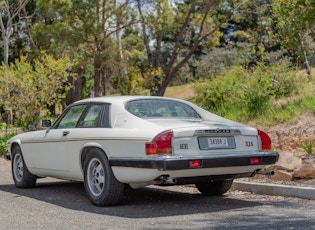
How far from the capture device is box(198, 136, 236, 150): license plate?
7099mm

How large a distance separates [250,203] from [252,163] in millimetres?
624

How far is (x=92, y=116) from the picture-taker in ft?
26.9

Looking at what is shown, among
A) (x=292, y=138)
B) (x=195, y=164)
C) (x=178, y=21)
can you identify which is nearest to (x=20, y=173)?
(x=195, y=164)

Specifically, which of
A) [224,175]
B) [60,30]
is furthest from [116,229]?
[60,30]

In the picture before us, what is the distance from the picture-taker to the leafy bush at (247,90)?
47.5 feet

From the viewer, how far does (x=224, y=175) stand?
7.43 metres

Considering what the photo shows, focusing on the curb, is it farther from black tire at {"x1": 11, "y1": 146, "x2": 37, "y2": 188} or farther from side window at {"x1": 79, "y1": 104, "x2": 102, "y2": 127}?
black tire at {"x1": 11, "y1": 146, "x2": 37, "y2": 188}

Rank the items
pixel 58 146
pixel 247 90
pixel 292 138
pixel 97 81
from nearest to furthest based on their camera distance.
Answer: pixel 58 146
pixel 292 138
pixel 247 90
pixel 97 81

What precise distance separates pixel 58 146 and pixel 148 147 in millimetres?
2205

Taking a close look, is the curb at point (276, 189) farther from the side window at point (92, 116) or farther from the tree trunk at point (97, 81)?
the tree trunk at point (97, 81)

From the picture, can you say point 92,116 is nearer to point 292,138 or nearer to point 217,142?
point 217,142

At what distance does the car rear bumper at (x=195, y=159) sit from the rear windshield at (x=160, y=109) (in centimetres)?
92

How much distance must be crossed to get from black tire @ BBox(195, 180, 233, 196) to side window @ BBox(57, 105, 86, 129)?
208 cm

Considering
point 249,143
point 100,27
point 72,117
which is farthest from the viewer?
point 100,27
